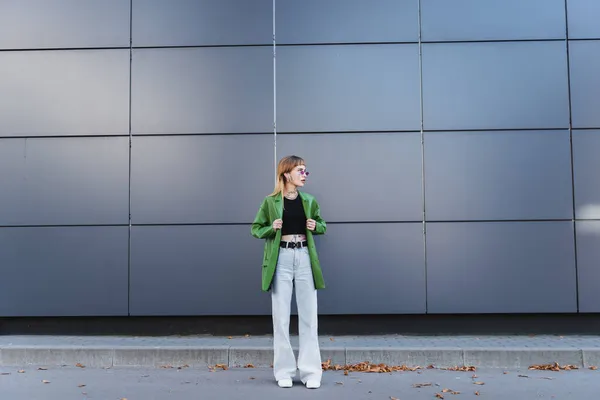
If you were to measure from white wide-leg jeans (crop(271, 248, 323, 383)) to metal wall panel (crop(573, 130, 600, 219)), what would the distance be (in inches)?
170

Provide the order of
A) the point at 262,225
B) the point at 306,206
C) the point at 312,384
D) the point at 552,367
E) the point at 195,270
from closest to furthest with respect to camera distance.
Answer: the point at 312,384 < the point at 306,206 < the point at 262,225 < the point at 552,367 < the point at 195,270

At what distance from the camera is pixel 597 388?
18.9 feet

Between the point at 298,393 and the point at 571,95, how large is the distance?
5.60 metres

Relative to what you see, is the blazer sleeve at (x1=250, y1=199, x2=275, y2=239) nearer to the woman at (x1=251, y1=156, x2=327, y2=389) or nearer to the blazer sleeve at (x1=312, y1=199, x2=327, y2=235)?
the woman at (x1=251, y1=156, x2=327, y2=389)

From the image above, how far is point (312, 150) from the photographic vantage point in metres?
8.34

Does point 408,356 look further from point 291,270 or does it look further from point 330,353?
point 291,270

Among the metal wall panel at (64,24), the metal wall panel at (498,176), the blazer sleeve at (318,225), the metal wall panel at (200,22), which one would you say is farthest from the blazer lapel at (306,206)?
the metal wall panel at (64,24)

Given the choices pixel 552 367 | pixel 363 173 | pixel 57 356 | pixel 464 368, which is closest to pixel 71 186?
pixel 57 356

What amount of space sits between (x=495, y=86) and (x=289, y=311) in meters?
4.49

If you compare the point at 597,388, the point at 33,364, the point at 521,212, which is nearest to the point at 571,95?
the point at 521,212

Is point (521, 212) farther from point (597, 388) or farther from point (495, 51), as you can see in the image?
point (597, 388)

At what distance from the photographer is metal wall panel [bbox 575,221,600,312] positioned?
8164mm

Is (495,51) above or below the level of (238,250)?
above

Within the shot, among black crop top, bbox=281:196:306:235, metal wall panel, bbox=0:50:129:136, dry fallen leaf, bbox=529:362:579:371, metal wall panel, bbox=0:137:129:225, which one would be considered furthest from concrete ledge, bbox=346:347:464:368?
metal wall panel, bbox=0:50:129:136
